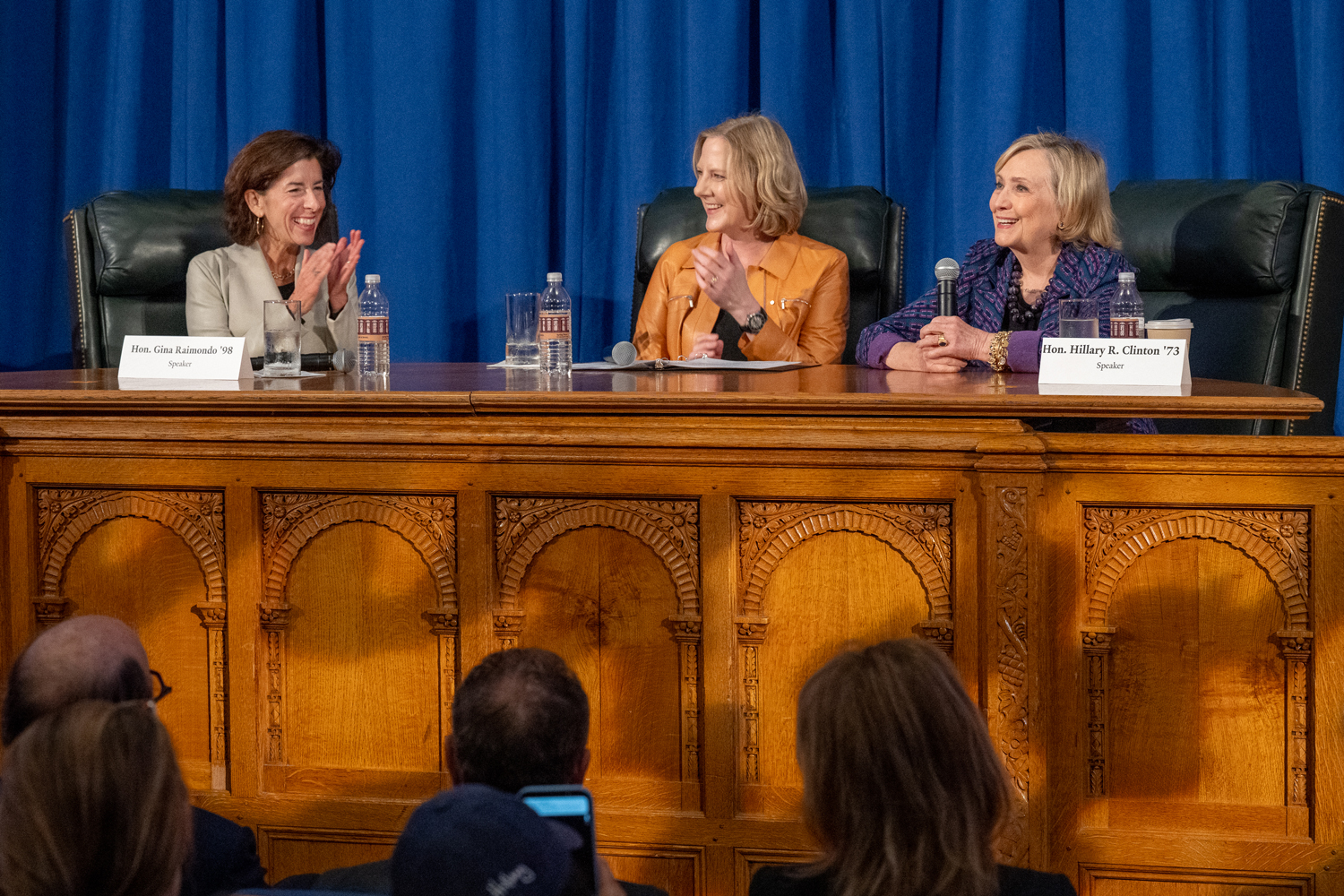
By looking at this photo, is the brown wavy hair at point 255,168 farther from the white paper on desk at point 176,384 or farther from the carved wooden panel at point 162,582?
the carved wooden panel at point 162,582

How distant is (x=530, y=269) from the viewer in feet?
13.4

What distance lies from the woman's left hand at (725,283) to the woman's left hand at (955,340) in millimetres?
638

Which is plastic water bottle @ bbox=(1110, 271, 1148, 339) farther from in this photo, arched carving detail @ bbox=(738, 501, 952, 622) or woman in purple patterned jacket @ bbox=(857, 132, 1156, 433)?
arched carving detail @ bbox=(738, 501, 952, 622)

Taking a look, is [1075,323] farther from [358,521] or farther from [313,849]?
[313,849]

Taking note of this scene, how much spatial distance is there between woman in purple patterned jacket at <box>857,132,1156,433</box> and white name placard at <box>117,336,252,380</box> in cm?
126

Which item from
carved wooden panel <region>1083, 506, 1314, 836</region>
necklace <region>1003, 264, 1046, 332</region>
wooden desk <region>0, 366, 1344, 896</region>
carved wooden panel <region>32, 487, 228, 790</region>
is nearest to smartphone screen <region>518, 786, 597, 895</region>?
wooden desk <region>0, 366, 1344, 896</region>

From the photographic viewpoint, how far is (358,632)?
2148 mm

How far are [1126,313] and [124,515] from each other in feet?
5.88

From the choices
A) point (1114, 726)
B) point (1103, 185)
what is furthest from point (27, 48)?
point (1114, 726)

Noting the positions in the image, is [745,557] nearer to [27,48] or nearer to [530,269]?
[530,269]

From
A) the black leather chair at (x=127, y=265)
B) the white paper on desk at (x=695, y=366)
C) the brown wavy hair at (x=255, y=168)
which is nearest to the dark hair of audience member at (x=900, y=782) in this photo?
the white paper on desk at (x=695, y=366)

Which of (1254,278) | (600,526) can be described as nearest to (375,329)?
(600,526)

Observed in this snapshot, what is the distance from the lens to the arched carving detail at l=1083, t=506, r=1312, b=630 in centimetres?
194

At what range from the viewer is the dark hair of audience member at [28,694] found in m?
1.42
